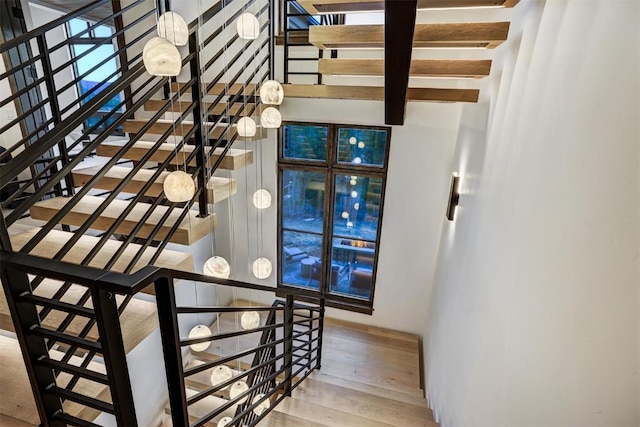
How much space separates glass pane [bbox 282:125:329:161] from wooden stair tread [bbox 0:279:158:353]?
3241mm

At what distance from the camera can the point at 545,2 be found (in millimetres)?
1565

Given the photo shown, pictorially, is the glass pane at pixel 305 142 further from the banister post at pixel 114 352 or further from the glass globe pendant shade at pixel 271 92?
the banister post at pixel 114 352

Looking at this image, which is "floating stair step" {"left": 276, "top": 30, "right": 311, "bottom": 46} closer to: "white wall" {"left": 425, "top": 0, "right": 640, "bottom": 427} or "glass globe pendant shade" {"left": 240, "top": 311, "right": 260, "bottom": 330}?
"white wall" {"left": 425, "top": 0, "right": 640, "bottom": 427}

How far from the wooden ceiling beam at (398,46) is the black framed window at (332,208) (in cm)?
206

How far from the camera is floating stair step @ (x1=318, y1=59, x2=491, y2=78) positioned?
2355mm

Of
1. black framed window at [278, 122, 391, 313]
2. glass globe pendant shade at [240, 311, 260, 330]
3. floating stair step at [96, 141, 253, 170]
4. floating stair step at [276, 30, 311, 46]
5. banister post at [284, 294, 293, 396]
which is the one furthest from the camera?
black framed window at [278, 122, 391, 313]

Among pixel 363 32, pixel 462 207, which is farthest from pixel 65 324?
pixel 462 207

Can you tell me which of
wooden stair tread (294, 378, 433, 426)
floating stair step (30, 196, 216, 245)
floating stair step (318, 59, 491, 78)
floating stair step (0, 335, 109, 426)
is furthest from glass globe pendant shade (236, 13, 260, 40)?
wooden stair tread (294, 378, 433, 426)

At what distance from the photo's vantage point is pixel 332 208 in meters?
4.69

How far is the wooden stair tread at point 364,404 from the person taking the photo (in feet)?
9.59

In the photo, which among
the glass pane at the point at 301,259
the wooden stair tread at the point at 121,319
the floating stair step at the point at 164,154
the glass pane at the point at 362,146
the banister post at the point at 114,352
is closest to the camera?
the banister post at the point at 114,352

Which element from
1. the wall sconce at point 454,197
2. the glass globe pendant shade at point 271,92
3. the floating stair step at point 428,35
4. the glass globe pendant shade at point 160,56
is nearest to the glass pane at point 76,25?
the glass globe pendant shade at point 271,92

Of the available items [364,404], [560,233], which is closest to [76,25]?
[364,404]

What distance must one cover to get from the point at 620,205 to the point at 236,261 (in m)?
4.92
